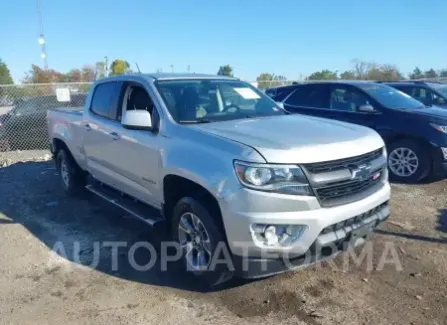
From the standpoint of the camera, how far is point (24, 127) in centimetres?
1122

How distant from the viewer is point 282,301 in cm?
351

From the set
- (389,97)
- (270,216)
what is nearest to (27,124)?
(389,97)

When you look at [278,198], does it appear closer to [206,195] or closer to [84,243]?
[206,195]

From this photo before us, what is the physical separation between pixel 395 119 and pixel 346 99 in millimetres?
1137

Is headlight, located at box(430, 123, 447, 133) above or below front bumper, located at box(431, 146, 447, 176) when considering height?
above

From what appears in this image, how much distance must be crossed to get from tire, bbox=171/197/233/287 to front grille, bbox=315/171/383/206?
0.86m

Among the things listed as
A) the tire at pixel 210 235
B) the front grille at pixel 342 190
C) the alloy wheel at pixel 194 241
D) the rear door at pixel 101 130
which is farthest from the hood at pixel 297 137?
the rear door at pixel 101 130

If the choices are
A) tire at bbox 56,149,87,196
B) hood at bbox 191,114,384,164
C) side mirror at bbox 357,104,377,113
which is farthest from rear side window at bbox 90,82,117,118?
side mirror at bbox 357,104,377,113

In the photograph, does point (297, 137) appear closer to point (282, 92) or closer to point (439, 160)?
point (439, 160)

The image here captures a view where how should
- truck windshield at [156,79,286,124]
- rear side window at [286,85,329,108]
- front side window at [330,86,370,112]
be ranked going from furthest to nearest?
rear side window at [286,85,329,108], front side window at [330,86,370,112], truck windshield at [156,79,286,124]

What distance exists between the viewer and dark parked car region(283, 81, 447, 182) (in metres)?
6.64

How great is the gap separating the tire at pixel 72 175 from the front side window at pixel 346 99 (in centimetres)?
471

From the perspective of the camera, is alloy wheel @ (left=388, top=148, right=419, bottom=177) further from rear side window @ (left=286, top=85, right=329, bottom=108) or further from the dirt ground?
rear side window @ (left=286, top=85, right=329, bottom=108)

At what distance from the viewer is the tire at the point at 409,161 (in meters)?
6.73
